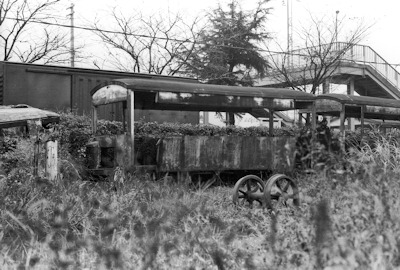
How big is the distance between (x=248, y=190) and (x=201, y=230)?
361cm

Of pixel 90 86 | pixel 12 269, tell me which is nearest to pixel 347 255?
pixel 12 269

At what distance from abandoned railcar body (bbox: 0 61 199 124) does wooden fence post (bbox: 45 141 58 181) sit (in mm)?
6072

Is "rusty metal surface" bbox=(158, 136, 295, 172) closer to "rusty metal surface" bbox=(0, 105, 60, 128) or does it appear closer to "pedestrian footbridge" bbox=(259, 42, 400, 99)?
"rusty metal surface" bbox=(0, 105, 60, 128)

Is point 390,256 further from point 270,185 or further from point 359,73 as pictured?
point 359,73

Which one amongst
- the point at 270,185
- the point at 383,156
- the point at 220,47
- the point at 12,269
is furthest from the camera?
the point at 220,47

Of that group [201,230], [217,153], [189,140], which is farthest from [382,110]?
[201,230]

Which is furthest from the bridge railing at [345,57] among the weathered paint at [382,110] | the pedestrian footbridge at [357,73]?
the weathered paint at [382,110]

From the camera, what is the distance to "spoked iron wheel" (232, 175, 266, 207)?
25.2 feet

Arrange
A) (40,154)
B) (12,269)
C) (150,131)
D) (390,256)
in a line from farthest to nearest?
(150,131), (40,154), (12,269), (390,256)

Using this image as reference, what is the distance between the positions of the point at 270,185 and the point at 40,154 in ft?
11.6

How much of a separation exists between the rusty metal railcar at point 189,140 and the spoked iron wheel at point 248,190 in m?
1.07

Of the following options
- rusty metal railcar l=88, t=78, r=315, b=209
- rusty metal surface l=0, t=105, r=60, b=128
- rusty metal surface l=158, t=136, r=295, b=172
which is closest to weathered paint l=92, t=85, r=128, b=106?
rusty metal railcar l=88, t=78, r=315, b=209

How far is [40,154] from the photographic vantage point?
300 inches

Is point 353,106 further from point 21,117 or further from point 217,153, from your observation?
point 21,117
